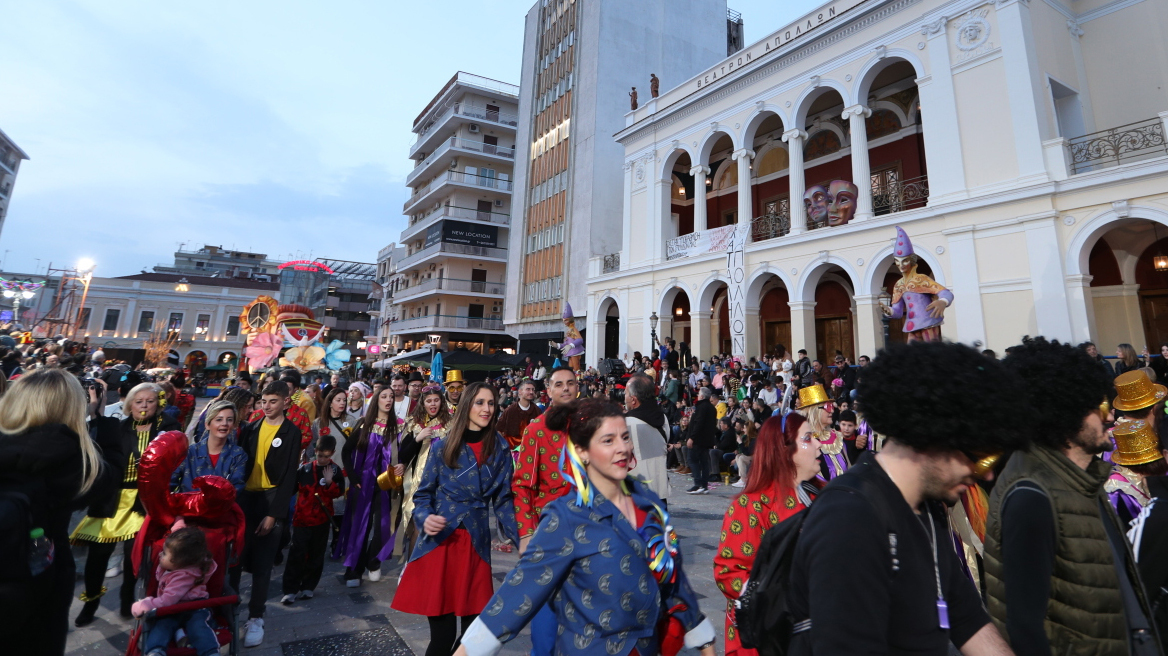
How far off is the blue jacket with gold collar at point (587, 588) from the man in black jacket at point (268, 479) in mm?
3135

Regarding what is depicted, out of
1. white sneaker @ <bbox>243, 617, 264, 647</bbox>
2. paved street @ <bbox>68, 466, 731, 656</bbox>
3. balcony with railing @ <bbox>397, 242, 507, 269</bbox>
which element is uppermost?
balcony with railing @ <bbox>397, 242, 507, 269</bbox>

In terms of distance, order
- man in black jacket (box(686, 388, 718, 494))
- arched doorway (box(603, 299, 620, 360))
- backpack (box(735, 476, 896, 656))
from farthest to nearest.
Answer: arched doorway (box(603, 299, 620, 360)) < man in black jacket (box(686, 388, 718, 494)) < backpack (box(735, 476, 896, 656))

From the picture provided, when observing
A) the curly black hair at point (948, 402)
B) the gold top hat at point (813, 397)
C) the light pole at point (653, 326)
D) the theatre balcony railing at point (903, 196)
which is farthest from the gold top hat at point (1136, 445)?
the light pole at point (653, 326)

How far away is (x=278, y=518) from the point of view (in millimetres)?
4113

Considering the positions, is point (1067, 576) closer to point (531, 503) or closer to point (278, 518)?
point (531, 503)

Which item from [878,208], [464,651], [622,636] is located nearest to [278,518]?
[464,651]

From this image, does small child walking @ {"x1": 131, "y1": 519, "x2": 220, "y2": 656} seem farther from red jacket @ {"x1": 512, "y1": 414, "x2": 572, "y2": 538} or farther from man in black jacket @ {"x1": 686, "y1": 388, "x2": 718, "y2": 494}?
man in black jacket @ {"x1": 686, "y1": 388, "x2": 718, "y2": 494}

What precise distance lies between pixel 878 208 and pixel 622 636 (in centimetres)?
1800

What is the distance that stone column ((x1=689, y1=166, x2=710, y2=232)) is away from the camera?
65.9 feet

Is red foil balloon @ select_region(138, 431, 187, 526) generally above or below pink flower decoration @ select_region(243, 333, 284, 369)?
below

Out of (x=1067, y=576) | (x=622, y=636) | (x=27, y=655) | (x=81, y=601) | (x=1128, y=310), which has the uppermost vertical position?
(x=1128, y=310)

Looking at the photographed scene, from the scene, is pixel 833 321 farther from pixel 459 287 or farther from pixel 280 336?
pixel 459 287

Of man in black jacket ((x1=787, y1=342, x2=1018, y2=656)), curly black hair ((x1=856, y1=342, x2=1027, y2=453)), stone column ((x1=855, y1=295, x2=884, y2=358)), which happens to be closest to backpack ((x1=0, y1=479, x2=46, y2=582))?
man in black jacket ((x1=787, y1=342, x2=1018, y2=656))

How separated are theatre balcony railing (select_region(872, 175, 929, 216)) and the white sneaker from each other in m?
17.1
